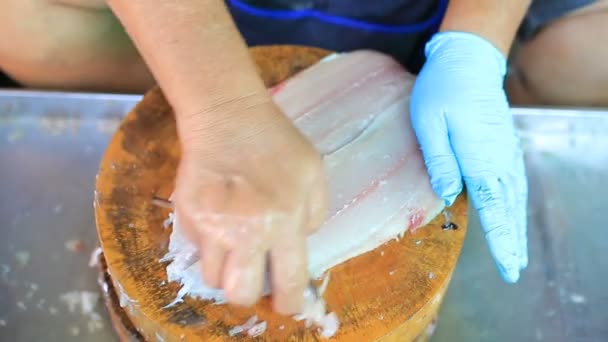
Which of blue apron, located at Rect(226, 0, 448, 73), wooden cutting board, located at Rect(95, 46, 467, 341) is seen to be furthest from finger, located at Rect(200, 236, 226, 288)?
blue apron, located at Rect(226, 0, 448, 73)

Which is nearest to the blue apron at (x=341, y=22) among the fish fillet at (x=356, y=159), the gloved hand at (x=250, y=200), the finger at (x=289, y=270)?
the fish fillet at (x=356, y=159)

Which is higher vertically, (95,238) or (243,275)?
(243,275)

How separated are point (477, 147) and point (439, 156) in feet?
0.23

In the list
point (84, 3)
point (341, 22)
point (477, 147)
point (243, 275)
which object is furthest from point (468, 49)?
point (84, 3)

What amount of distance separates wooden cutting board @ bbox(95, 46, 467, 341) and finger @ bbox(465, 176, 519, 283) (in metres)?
0.04


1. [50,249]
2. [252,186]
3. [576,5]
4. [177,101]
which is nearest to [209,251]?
[252,186]

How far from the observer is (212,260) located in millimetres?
927

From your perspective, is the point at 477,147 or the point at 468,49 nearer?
the point at 477,147

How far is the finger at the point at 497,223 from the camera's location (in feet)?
3.76

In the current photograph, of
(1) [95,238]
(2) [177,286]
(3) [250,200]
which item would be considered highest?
(3) [250,200]

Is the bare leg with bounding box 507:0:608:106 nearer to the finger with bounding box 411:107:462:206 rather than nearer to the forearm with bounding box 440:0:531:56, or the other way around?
the forearm with bounding box 440:0:531:56

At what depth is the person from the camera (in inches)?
36.6

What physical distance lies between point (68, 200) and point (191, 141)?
0.61 metres

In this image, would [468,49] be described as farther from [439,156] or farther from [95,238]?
[95,238]
